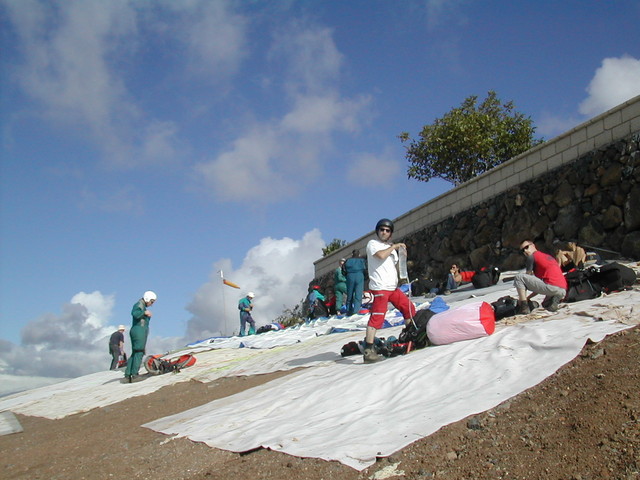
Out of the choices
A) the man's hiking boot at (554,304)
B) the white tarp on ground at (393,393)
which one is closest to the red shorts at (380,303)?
the white tarp on ground at (393,393)

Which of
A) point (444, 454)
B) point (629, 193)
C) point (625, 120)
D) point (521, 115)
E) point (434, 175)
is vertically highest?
point (521, 115)

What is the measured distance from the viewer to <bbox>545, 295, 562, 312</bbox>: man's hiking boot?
20.8 ft

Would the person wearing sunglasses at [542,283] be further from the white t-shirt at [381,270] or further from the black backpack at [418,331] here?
the white t-shirt at [381,270]

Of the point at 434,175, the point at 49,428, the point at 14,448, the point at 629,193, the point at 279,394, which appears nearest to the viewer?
the point at 279,394

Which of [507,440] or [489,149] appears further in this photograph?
[489,149]

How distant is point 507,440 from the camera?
10.7 ft

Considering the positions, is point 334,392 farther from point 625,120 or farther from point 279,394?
point 625,120

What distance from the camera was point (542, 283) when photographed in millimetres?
6590

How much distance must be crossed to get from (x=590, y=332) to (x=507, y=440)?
1.96 meters

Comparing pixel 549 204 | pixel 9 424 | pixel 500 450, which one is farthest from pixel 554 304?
pixel 9 424

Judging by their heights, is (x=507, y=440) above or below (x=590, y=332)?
below

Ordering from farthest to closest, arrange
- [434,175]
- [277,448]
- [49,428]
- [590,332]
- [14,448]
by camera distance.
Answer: [434,175]
[49,428]
[14,448]
[590,332]
[277,448]

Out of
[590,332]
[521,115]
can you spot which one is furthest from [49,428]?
[521,115]

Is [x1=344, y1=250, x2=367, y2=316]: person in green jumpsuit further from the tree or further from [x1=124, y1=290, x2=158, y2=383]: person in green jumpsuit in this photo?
the tree
